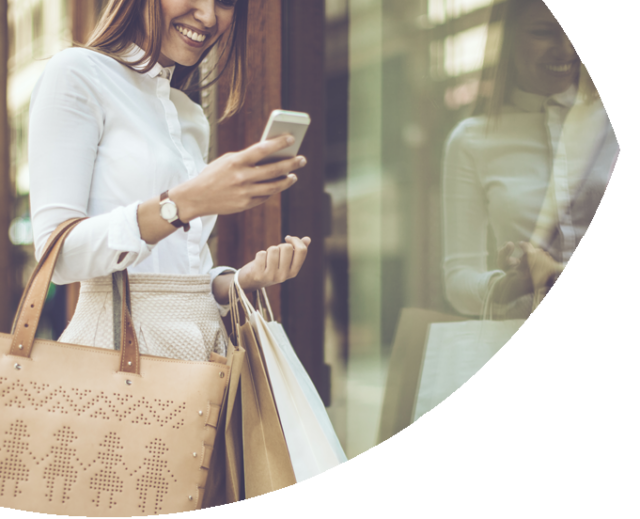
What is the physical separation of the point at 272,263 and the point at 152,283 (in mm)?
278

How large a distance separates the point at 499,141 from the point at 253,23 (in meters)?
1.15

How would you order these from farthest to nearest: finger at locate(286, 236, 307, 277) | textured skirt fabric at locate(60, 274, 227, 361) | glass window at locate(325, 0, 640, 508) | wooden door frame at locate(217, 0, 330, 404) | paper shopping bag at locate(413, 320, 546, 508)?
wooden door frame at locate(217, 0, 330, 404), paper shopping bag at locate(413, 320, 546, 508), glass window at locate(325, 0, 640, 508), finger at locate(286, 236, 307, 277), textured skirt fabric at locate(60, 274, 227, 361)

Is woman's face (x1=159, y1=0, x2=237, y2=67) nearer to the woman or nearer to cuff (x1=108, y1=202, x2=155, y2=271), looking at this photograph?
the woman

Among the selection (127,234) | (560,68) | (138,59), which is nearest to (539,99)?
(560,68)

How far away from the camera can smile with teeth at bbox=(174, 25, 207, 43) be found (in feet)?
4.35

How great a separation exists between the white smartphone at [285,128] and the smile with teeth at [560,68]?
92 centimetres

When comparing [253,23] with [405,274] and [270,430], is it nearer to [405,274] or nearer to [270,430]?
[405,274]

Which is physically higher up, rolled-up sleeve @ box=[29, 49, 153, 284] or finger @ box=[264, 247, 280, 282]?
rolled-up sleeve @ box=[29, 49, 153, 284]

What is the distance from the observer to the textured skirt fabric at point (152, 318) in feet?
3.94

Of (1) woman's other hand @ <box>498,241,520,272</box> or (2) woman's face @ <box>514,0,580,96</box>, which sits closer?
(2) woman's face @ <box>514,0,580,96</box>

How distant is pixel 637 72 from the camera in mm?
1405

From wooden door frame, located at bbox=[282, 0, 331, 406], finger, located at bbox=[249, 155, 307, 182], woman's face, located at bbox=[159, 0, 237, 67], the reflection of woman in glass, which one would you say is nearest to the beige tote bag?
finger, located at bbox=[249, 155, 307, 182]

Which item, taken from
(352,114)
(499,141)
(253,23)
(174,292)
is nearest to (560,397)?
(499,141)

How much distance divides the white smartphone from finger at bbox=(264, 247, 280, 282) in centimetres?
32
